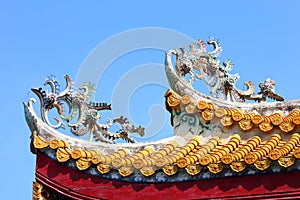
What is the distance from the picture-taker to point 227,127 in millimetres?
9555

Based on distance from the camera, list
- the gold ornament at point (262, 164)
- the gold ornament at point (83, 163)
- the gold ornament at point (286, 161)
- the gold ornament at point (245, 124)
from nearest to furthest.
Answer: the gold ornament at point (286, 161), the gold ornament at point (262, 164), the gold ornament at point (245, 124), the gold ornament at point (83, 163)

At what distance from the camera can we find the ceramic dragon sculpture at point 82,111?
405 inches

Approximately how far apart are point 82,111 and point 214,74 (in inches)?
81.7

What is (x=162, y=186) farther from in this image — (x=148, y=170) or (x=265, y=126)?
(x=265, y=126)

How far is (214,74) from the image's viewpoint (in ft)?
34.4

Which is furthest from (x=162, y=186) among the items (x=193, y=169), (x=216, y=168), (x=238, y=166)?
(x=238, y=166)

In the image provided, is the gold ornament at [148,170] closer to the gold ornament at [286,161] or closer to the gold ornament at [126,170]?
the gold ornament at [126,170]

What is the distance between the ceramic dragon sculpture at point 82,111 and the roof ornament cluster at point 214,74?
1.17 metres

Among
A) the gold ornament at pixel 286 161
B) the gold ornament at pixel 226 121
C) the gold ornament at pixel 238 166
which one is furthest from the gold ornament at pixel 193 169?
the gold ornament at pixel 286 161

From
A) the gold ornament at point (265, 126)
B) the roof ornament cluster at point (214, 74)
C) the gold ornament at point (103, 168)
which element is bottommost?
the gold ornament at point (103, 168)

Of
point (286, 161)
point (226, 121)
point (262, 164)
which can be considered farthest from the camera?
point (226, 121)

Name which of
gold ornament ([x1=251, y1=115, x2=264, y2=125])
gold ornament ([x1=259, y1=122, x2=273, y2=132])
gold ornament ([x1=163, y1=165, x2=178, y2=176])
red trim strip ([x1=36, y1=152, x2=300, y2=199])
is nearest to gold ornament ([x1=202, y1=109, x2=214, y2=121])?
gold ornament ([x1=251, y1=115, x2=264, y2=125])

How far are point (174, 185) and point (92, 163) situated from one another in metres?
1.20

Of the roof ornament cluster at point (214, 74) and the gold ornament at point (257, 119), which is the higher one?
the roof ornament cluster at point (214, 74)
